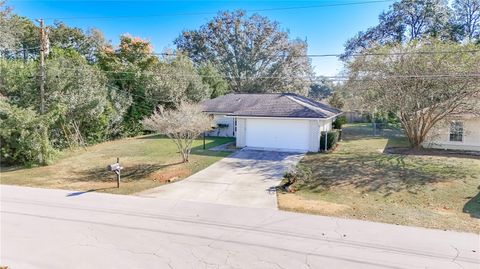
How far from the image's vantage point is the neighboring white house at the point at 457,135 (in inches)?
767

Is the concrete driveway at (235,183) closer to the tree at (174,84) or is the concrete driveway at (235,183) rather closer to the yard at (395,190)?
the yard at (395,190)

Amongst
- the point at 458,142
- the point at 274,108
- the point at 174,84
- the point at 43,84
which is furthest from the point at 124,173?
the point at 458,142

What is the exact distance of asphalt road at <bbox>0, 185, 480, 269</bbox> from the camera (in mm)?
5908

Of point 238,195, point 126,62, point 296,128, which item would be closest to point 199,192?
point 238,195

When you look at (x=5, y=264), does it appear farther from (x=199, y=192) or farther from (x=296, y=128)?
(x=296, y=128)

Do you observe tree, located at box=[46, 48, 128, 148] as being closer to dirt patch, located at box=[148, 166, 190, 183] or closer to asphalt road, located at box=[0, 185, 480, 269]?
dirt patch, located at box=[148, 166, 190, 183]

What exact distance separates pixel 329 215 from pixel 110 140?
19.6 meters

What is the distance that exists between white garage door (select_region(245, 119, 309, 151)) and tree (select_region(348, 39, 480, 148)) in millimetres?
4372

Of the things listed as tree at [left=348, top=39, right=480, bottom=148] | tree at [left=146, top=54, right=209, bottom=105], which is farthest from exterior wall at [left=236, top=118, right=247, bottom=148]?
tree at [left=348, top=39, right=480, bottom=148]

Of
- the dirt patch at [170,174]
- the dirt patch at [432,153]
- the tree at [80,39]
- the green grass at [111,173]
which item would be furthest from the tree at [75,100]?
the dirt patch at [432,153]

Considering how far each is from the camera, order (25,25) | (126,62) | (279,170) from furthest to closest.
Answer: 1. (25,25)
2. (126,62)
3. (279,170)

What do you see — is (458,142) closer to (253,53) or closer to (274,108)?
(274,108)

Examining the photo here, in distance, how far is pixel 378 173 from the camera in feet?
42.9

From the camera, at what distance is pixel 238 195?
10.4 meters
